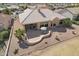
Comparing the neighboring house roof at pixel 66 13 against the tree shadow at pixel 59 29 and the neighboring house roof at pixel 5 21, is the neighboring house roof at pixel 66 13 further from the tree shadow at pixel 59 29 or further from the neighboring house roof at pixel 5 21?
the neighboring house roof at pixel 5 21

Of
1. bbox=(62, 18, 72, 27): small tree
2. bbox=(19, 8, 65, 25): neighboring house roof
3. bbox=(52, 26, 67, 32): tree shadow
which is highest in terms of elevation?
bbox=(19, 8, 65, 25): neighboring house roof

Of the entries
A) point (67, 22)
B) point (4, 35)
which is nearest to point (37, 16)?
point (67, 22)

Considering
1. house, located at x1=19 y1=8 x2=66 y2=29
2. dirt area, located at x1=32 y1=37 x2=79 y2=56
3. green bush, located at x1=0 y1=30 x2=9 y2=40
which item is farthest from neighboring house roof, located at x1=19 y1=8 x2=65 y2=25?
dirt area, located at x1=32 y1=37 x2=79 y2=56

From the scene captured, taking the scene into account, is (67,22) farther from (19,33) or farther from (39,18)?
(19,33)

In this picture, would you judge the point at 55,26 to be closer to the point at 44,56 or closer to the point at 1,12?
the point at 44,56

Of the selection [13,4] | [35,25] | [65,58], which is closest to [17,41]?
[35,25]

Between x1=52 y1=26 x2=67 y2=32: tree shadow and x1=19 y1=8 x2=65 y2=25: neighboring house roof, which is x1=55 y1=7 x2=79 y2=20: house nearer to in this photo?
x1=19 y1=8 x2=65 y2=25: neighboring house roof

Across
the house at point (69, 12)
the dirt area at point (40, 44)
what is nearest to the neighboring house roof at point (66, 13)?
the house at point (69, 12)
